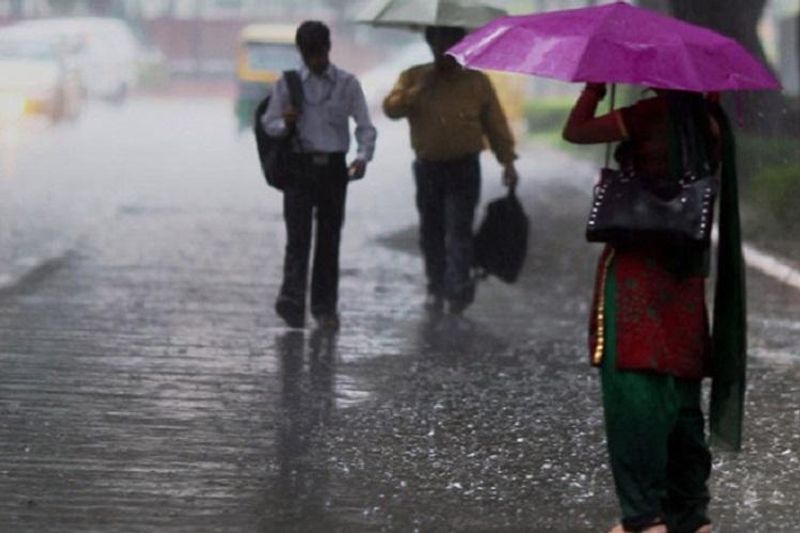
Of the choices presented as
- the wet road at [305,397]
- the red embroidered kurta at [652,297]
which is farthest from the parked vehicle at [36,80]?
the red embroidered kurta at [652,297]

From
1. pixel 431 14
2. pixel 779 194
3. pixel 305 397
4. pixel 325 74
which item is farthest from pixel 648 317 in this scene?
pixel 779 194

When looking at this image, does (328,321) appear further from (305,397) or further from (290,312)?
(305,397)

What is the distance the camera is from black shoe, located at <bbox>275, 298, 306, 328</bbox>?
41.2 ft

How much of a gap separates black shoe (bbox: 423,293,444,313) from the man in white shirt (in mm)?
1438

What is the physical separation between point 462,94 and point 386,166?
18.4 meters

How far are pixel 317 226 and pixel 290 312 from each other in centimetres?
50

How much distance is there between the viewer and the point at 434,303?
14000mm

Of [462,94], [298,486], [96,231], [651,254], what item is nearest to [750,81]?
[651,254]

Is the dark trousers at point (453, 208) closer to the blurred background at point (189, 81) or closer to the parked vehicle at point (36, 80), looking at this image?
the blurred background at point (189, 81)

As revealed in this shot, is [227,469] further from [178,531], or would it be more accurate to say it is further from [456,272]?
[456,272]

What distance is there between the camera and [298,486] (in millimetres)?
8125

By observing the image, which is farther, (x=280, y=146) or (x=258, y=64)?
(x=258, y=64)

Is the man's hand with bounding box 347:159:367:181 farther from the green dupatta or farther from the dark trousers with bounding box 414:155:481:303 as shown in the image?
the green dupatta

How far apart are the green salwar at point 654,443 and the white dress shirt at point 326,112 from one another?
5.25 meters
